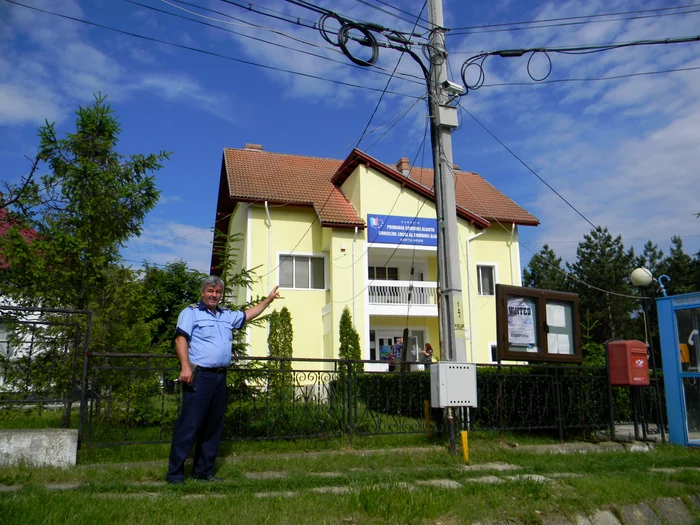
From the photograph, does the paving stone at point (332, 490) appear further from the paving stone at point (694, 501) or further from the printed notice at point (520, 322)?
the printed notice at point (520, 322)

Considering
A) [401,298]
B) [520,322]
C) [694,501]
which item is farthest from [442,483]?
[401,298]

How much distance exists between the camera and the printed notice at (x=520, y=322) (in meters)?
9.07

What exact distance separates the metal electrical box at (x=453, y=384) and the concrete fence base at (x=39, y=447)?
4.32 metres

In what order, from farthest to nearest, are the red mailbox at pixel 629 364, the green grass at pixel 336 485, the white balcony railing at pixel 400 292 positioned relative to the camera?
the white balcony railing at pixel 400 292 → the red mailbox at pixel 629 364 → the green grass at pixel 336 485

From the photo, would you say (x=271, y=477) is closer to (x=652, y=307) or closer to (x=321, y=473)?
(x=321, y=473)

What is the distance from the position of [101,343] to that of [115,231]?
191cm

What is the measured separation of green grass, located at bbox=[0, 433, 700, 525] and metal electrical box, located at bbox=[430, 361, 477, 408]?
0.67 meters

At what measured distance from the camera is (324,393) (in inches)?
314

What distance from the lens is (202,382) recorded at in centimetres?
550

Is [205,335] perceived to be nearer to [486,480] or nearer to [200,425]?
[200,425]

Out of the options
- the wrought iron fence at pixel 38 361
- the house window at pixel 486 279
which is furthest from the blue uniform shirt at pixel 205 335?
the house window at pixel 486 279

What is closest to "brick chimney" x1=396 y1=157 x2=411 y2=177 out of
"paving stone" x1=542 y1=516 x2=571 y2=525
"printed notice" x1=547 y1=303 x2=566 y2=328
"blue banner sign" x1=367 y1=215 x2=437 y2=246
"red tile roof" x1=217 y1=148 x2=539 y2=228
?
"red tile roof" x1=217 y1=148 x2=539 y2=228

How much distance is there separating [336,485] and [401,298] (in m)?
15.7

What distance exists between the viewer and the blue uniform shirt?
5.57 meters
